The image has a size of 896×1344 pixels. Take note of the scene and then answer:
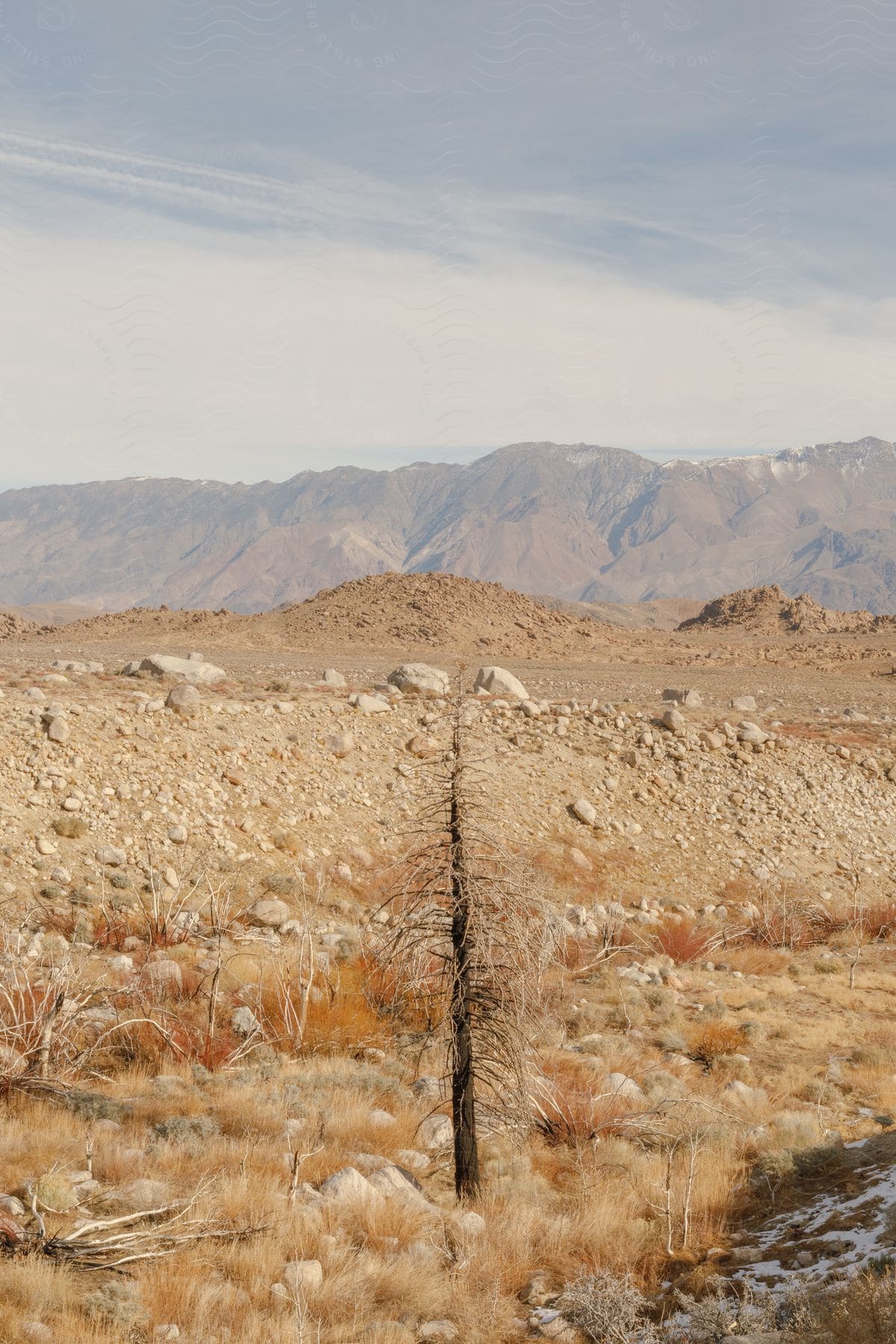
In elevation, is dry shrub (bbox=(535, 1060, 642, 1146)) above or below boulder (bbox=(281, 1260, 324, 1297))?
below

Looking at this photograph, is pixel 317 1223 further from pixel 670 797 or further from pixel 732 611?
pixel 732 611

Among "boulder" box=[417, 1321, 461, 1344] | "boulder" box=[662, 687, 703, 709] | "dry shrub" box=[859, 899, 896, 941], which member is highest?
"boulder" box=[662, 687, 703, 709]

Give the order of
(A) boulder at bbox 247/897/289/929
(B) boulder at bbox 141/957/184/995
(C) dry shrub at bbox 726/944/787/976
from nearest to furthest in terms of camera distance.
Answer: (B) boulder at bbox 141/957/184/995 → (A) boulder at bbox 247/897/289/929 → (C) dry shrub at bbox 726/944/787/976

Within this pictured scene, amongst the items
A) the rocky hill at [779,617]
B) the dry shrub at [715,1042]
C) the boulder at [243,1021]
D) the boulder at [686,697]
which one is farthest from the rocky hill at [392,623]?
the boulder at [243,1021]

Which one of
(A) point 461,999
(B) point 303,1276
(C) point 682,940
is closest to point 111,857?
(A) point 461,999

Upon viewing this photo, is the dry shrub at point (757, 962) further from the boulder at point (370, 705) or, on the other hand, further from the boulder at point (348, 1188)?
the boulder at point (348, 1188)

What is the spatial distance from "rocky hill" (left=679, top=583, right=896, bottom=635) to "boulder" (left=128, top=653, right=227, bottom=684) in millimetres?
49099

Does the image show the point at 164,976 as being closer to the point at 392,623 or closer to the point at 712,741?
the point at 712,741

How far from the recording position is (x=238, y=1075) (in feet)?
25.1

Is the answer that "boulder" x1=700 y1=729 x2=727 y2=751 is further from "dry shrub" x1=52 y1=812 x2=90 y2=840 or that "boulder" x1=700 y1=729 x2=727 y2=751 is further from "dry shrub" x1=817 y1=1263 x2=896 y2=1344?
"dry shrub" x1=817 y1=1263 x2=896 y2=1344

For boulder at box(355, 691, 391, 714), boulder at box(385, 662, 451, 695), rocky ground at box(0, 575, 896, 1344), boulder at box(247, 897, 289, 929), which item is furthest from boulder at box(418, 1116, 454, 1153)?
boulder at box(385, 662, 451, 695)

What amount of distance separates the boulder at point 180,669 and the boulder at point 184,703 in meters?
3.57

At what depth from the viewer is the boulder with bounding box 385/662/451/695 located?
1936 cm

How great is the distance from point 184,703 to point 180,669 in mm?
4228
